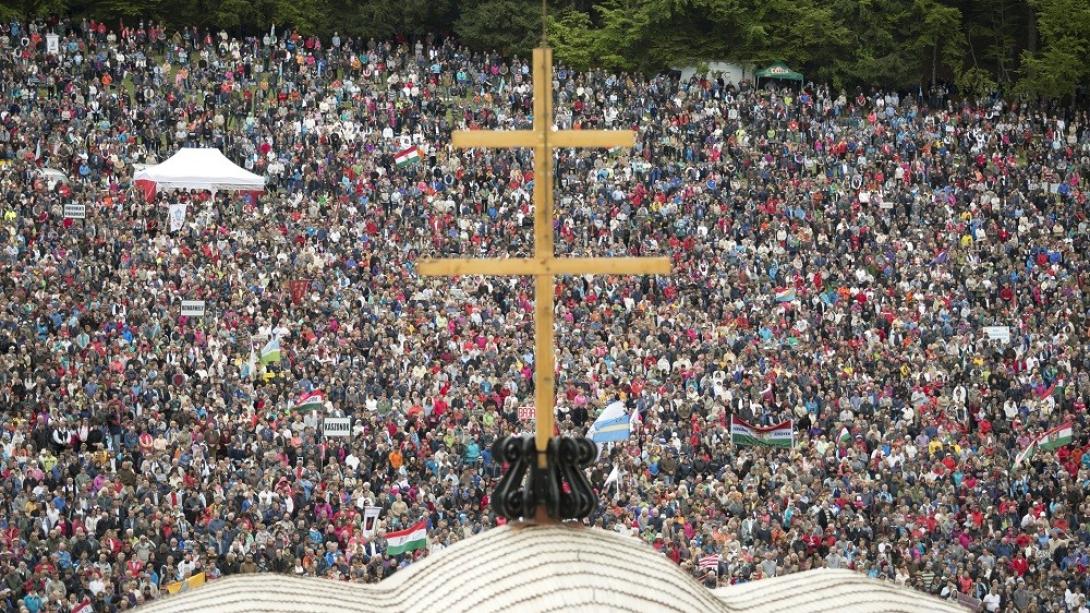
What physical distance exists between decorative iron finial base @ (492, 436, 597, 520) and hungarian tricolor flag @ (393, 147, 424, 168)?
29748 mm

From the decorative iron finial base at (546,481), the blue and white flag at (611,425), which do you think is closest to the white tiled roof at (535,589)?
the decorative iron finial base at (546,481)

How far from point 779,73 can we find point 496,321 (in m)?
19.9

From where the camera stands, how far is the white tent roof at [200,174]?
3316 centimetres

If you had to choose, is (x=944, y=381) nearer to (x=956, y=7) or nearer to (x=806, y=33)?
(x=806, y=33)

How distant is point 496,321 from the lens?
98.1 feet

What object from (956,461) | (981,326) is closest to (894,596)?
(956,461)

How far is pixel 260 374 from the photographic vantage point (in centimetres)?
2753

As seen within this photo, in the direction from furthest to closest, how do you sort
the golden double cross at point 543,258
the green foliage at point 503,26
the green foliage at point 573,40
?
the green foliage at point 503,26, the green foliage at point 573,40, the golden double cross at point 543,258

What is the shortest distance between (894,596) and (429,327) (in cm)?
2286

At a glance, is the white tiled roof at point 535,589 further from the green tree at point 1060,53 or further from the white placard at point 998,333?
the green tree at point 1060,53

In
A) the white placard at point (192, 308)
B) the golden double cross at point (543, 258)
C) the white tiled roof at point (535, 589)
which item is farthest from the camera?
the white placard at point (192, 308)

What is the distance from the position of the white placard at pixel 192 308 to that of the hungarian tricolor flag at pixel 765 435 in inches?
373

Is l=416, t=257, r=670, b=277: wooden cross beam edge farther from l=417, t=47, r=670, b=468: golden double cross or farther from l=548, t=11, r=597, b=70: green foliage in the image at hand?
l=548, t=11, r=597, b=70: green foliage

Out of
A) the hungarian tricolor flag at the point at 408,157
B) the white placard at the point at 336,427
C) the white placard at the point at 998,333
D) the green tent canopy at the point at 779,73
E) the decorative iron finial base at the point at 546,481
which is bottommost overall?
the white placard at the point at 998,333
